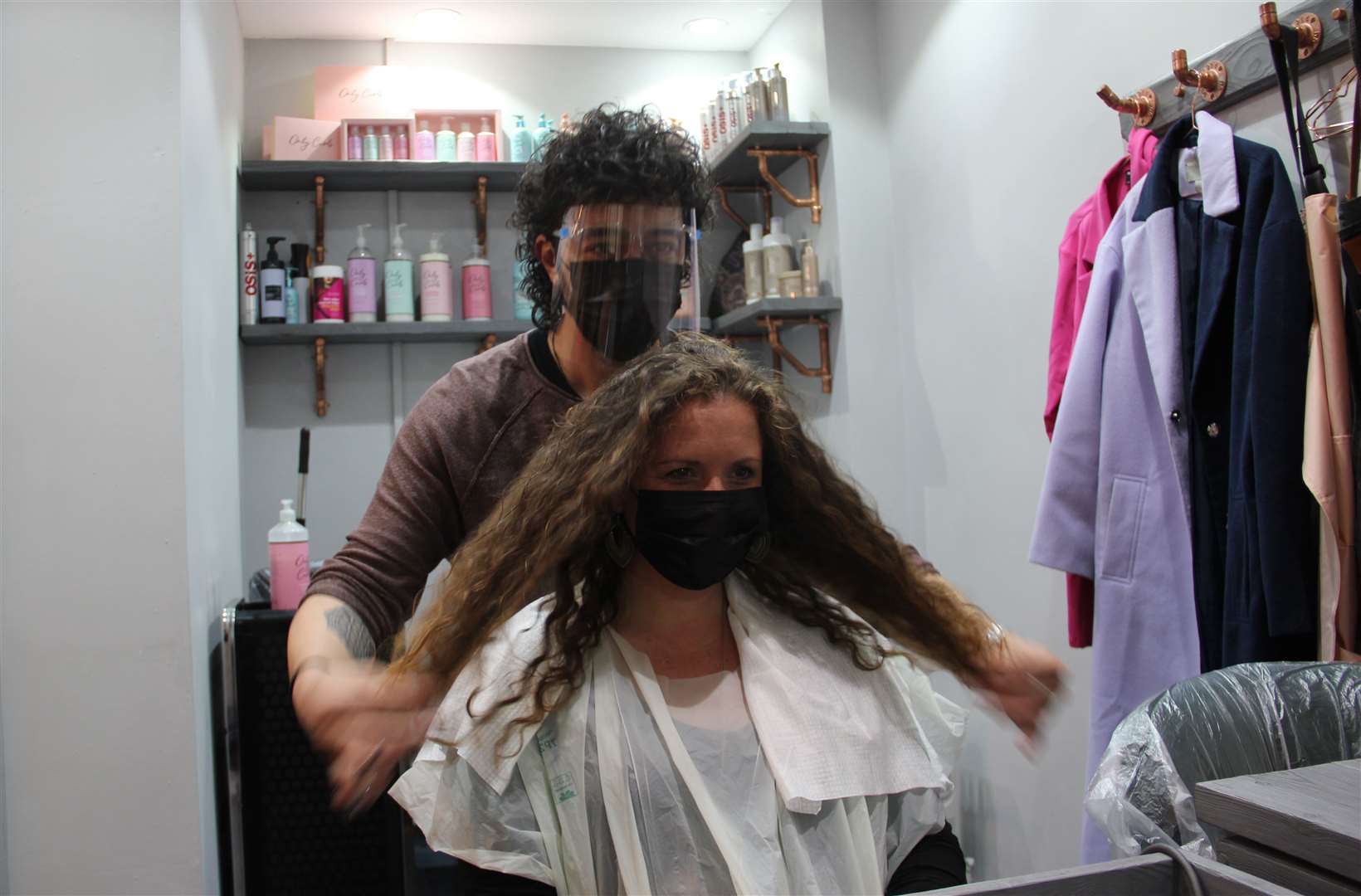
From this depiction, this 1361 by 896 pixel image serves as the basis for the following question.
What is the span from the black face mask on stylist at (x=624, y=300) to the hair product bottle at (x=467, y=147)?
2.32 m

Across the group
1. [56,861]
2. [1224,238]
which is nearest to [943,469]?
[1224,238]

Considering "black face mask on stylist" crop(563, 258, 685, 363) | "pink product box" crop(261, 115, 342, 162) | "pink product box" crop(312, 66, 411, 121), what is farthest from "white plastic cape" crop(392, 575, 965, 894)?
"pink product box" crop(312, 66, 411, 121)

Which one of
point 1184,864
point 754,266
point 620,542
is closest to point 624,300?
point 620,542

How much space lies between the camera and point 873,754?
1.19 metres

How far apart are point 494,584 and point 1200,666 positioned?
48.9 inches

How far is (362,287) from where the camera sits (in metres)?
3.31

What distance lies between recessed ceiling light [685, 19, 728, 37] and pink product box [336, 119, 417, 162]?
0.99 metres

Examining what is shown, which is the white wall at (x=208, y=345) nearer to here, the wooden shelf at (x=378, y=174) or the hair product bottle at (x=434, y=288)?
the wooden shelf at (x=378, y=174)

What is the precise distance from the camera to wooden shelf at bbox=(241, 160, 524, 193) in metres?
3.23

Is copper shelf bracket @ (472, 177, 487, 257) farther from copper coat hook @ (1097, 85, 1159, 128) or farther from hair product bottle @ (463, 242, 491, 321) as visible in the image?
copper coat hook @ (1097, 85, 1159, 128)

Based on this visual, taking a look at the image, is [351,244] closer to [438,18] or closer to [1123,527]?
[438,18]

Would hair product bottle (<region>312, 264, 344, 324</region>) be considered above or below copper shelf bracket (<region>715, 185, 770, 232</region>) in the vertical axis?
below

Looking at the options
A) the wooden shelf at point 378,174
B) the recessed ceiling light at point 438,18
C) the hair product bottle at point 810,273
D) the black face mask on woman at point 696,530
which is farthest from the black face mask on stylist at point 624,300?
the recessed ceiling light at point 438,18

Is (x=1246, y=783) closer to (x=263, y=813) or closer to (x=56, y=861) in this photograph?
(x=56, y=861)
